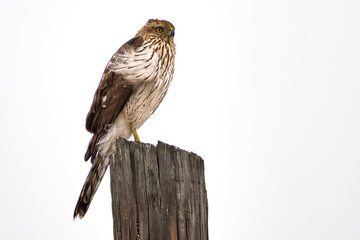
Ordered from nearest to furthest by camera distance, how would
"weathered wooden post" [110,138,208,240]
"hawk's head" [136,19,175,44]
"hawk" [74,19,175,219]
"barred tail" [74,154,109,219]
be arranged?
"weathered wooden post" [110,138,208,240] < "barred tail" [74,154,109,219] < "hawk" [74,19,175,219] < "hawk's head" [136,19,175,44]

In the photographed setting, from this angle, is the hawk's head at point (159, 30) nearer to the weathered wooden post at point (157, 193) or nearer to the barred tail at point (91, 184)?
the barred tail at point (91, 184)

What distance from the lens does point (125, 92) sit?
4.93 metres

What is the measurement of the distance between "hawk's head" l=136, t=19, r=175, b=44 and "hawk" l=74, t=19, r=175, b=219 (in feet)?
0.88

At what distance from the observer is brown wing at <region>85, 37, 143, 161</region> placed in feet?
16.2

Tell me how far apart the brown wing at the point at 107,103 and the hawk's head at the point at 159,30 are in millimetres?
765

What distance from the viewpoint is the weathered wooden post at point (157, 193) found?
8.38 ft

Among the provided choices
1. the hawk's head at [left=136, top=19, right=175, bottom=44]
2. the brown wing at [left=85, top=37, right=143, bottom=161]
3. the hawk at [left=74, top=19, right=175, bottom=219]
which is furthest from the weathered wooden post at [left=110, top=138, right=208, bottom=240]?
the hawk's head at [left=136, top=19, right=175, bottom=44]

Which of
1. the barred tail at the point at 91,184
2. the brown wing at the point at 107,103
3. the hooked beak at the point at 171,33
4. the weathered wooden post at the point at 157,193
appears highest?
the hooked beak at the point at 171,33

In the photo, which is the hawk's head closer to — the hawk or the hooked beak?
the hooked beak

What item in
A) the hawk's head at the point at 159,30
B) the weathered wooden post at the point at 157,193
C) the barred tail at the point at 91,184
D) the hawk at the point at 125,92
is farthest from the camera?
the hawk's head at the point at 159,30

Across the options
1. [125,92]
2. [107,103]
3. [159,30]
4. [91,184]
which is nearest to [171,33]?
[159,30]

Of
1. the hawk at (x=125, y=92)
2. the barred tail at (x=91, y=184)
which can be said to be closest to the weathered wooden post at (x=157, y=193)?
the barred tail at (x=91, y=184)

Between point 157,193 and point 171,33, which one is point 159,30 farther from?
point 157,193

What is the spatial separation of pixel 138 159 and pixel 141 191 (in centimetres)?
20
